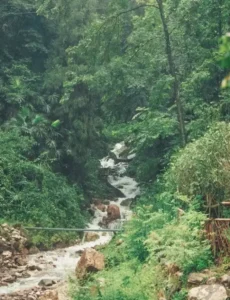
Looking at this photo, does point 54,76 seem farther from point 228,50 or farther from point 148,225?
point 228,50

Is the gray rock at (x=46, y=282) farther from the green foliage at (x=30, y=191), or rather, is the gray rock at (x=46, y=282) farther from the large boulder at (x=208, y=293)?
the large boulder at (x=208, y=293)

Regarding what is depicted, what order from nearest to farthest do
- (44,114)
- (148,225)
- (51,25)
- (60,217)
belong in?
(148,225) → (60,217) → (44,114) → (51,25)

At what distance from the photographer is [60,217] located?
17984mm

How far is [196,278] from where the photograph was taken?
21.6ft

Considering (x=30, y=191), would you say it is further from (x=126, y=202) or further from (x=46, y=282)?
(x=46, y=282)

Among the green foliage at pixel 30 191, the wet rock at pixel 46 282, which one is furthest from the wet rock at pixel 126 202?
the wet rock at pixel 46 282

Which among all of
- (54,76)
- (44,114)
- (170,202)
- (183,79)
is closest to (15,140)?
(44,114)

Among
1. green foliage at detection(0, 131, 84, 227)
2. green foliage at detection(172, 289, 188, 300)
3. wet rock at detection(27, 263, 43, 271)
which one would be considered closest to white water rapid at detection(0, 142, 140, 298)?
wet rock at detection(27, 263, 43, 271)

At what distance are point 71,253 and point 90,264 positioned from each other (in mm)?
5832

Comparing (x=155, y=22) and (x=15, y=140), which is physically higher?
(x=155, y=22)

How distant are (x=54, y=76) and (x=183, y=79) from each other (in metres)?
6.61

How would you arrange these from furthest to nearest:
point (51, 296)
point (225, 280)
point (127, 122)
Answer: point (127, 122), point (51, 296), point (225, 280)

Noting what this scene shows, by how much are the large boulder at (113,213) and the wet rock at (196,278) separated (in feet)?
43.8

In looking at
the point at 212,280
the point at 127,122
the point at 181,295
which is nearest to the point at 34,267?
the point at 127,122
